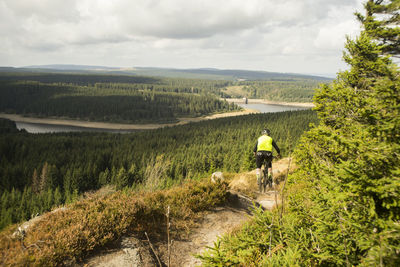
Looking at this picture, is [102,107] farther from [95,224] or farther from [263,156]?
[95,224]

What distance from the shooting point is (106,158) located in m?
68.8

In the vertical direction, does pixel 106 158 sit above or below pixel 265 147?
below

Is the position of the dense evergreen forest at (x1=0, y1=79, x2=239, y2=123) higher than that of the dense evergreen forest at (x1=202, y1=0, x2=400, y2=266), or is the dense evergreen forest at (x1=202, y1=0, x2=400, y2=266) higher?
the dense evergreen forest at (x1=202, y1=0, x2=400, y2=266)

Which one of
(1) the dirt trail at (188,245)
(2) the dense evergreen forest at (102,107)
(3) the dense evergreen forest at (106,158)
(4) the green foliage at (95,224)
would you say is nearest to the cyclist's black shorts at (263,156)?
(1) the dirt trail at (188,245)

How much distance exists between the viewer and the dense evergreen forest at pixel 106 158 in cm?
4207

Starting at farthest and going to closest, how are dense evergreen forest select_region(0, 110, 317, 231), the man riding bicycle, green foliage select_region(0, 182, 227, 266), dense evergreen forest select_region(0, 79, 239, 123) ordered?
dense evergreen forest select_region(0, 79, 239, 123)
dense evergreen forest select_region(0, 110, 317, 231)
the man riding bicycle
green foliage select_region(0, 182, 227, 266)

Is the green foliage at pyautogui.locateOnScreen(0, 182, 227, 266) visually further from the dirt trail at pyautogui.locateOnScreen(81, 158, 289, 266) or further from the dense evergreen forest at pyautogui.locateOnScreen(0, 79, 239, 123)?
the dense evergreen forest at pyautogui.locateOnScreen(0, 79, 239, 123)

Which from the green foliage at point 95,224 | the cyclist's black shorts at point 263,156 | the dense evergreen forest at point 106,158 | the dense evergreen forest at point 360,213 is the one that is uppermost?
the dense evergreen forest at point 360,213

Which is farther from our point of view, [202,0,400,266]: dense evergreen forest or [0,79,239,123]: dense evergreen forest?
[0,79,239,123]: dense evergreen forest

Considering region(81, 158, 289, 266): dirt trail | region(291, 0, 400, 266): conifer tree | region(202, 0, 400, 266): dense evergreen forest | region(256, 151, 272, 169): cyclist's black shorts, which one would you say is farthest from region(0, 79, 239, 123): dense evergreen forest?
region(291, 0, 400, 266): conifer tree

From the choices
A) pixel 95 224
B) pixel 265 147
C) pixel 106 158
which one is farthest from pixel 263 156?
pixel 106 158

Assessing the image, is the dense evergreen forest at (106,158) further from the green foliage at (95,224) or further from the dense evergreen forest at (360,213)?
the dense evergreen forest at (360,213)

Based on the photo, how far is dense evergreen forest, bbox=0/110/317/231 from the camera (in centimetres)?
4207

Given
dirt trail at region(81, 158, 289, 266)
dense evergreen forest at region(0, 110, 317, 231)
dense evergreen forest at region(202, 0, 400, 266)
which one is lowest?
dense evergreen forest at region(0, 110, 317, 231)
